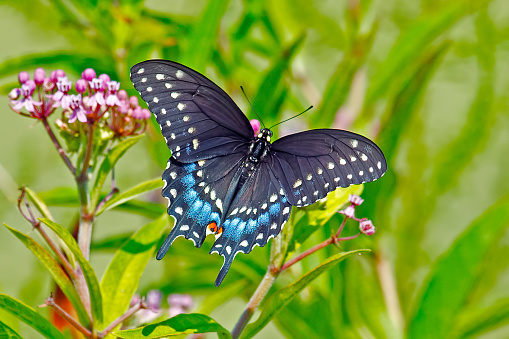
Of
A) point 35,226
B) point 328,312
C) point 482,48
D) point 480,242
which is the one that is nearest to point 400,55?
point 482,48

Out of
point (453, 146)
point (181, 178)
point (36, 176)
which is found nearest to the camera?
point (181, 178)

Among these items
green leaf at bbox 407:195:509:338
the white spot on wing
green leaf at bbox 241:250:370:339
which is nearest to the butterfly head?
the white spot on wing

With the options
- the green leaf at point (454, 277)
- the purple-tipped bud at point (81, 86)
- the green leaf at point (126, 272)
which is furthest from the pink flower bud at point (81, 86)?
the green leaf at point (454, 277)

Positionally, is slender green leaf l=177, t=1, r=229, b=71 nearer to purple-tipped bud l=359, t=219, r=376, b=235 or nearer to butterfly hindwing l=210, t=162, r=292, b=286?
butterfly hindwing l=210, t=162, r=292, b=286

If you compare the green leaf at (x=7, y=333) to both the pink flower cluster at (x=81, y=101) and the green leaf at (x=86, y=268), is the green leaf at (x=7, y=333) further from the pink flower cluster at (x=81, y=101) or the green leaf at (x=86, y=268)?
the pink flower cluster at (x=81, y=101)

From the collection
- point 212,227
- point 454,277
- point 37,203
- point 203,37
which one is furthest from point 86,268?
point 454,277

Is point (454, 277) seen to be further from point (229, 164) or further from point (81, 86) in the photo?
point (81, 86)

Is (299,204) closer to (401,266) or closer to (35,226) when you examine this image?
(35,226)
